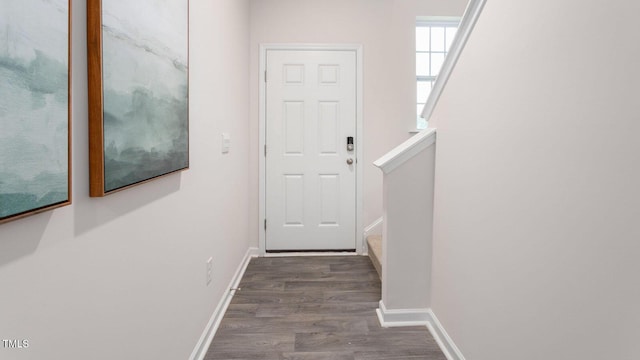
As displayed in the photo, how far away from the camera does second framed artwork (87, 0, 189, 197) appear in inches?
37.1

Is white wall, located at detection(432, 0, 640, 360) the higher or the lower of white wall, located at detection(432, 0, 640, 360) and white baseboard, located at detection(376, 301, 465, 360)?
the higher

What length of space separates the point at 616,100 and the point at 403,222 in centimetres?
141

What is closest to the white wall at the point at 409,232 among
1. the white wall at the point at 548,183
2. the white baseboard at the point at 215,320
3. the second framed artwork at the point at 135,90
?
the white wall at the point at 548,183

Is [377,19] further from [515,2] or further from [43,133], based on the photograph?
[43,133]

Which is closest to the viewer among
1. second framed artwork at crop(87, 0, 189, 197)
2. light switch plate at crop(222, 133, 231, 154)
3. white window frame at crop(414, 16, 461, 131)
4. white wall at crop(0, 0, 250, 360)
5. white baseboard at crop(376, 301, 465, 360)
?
white wall at crop(0, 0, 250, 360)

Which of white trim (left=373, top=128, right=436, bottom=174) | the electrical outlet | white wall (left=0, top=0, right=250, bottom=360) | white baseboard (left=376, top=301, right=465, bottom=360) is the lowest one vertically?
white baseboard (left=376, top=301, right=465, bottom=360)

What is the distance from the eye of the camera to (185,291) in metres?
1.70

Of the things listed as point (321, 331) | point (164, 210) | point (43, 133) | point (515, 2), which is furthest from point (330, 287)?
point (43, 133)

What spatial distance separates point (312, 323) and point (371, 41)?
2.62 metres

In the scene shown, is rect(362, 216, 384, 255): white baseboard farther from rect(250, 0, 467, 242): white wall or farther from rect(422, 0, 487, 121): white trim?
rect(422, 0, 487, 121): white trim

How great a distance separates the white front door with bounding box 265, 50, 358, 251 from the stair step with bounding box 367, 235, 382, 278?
0.84 feet

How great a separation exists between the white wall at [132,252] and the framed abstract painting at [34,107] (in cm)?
7

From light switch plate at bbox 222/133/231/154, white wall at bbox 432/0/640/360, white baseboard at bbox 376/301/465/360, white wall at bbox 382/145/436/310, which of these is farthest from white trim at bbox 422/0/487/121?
light switch plate at bbox 222/133/231/154

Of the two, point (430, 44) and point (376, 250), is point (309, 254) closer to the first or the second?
point (376, 250)
